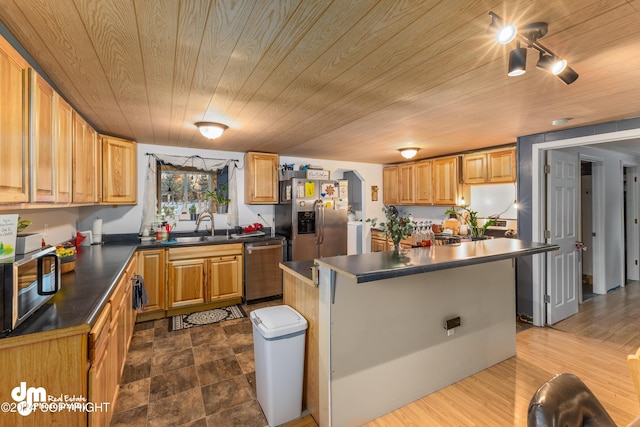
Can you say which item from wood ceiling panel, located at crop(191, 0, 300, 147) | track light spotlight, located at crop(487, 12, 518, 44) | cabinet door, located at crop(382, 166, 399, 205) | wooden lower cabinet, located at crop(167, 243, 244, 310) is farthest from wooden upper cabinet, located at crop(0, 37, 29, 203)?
cabinet door, located at crop(382, 166, 399, 205)

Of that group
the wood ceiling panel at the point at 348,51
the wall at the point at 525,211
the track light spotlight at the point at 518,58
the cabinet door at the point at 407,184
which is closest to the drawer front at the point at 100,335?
the wood ceiling panel at the point at 348,51

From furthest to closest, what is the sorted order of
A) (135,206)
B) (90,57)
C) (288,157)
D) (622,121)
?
(288,157) < (135,206) < (622,121) < (90,57)

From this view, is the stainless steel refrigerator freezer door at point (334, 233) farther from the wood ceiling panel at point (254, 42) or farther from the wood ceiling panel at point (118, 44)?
the wood ceiling panel at point (118, 44)

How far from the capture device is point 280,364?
186 centimetres

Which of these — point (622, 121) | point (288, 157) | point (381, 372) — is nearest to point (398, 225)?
point (381, 372)

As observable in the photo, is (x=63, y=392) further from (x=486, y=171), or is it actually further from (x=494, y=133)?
(x=486, y=171)

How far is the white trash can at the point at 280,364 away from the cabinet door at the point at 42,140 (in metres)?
1.49

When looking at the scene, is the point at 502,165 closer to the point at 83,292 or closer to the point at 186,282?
the point at 186,282

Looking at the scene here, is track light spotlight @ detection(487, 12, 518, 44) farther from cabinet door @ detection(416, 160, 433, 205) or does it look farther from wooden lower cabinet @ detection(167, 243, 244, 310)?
cabinet door @ detection(416, 160, 433, 205)

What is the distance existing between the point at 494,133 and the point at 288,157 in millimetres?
3005

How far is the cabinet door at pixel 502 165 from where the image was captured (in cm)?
374

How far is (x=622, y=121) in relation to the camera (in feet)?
8.95

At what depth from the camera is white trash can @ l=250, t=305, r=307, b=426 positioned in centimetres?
184

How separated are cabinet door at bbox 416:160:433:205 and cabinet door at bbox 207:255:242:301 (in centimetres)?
319
